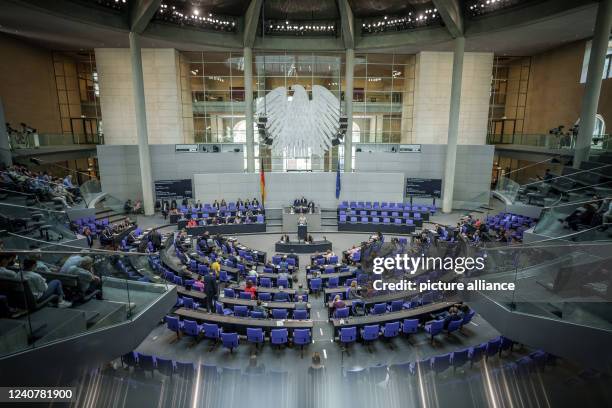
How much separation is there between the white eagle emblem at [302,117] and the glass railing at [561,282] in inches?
385

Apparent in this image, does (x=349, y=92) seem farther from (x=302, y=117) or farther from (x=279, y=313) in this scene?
(x=279, y=313)

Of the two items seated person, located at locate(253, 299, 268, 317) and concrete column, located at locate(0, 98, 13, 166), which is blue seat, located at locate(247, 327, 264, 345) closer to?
seated person, located at locate(253, 299, 268, 317)

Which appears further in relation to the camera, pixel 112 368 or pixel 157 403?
pixel 112 368

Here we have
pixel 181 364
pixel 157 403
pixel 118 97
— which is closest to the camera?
pixel 157 403

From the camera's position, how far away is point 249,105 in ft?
74.4

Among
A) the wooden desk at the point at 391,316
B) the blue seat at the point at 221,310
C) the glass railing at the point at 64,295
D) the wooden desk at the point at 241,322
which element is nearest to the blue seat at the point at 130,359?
the glass railing at the point at 64,295

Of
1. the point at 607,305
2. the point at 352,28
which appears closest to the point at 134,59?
the point at 352,28

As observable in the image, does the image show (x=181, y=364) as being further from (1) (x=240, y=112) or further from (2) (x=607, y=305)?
(1) (x=240, y=112)

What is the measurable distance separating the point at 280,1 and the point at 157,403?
22.4 meters

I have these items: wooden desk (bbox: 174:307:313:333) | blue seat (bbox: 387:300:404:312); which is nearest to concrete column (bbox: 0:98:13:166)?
wooden desk (bbox: 174:307:313:333)

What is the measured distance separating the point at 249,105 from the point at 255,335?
1735cm

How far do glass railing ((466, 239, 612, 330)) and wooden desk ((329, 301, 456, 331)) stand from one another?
2.63m

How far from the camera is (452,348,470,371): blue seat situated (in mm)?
7978

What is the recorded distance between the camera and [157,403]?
6.97m
